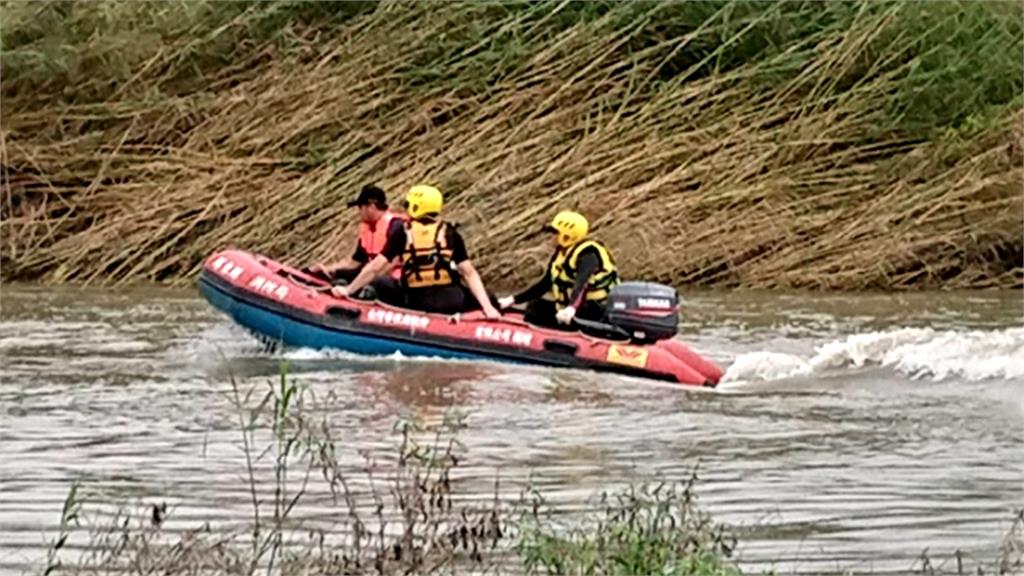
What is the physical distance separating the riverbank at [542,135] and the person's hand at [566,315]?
5308 millimetres

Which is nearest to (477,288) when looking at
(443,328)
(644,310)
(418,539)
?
(443,328)

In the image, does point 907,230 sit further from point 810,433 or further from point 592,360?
point 810,433

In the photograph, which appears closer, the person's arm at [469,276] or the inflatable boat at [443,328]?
the inflatable boat at [443,328]

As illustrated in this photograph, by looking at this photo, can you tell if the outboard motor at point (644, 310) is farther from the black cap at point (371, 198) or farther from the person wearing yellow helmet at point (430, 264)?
the black cap at point (371, 198)

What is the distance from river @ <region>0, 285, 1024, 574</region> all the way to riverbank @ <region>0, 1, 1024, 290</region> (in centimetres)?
256

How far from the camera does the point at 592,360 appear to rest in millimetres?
12758

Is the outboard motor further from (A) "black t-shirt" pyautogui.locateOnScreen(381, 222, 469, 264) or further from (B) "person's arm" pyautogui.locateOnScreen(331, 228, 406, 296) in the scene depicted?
(B) "person's arm" pyautogui.locateOnScreen(331, 228, 406, 296)

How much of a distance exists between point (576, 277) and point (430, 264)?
0.88 m

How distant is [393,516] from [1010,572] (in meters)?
2.05

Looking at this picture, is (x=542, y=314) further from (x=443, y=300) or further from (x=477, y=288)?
(x=443, y=300)

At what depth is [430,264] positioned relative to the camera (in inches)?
528

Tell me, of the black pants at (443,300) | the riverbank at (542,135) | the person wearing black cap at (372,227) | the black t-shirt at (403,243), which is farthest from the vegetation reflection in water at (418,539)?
the riverbank at (542,135)


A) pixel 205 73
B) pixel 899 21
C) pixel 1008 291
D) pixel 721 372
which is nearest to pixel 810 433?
pixel 721 372

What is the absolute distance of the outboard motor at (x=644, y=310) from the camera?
1270 centimetres
